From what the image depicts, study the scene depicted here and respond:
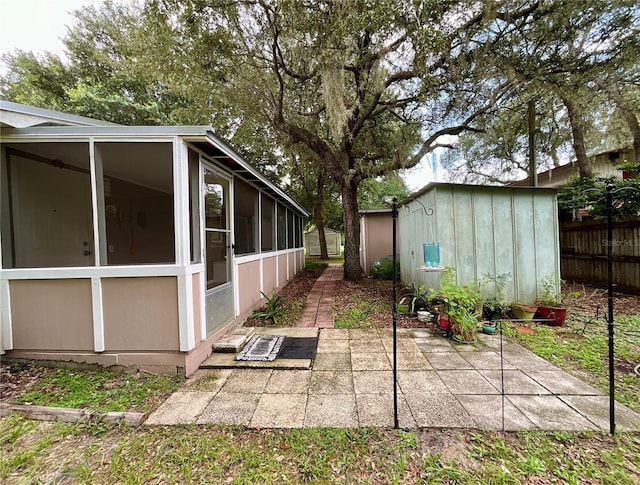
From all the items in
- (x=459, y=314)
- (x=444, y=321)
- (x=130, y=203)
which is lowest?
(x=444, y=321)

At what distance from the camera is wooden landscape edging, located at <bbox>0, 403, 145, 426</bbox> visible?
82.4 inches

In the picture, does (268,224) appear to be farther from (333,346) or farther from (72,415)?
(72,415)

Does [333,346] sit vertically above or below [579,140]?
below

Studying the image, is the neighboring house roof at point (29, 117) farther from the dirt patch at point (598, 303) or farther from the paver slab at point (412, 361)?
the dirt patch at point (598, 303)

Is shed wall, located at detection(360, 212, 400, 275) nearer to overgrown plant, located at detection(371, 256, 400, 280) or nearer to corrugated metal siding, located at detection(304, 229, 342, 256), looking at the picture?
overgrown plant, located at detection(371, 256, 400, 280)

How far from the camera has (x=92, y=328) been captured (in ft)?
9.19

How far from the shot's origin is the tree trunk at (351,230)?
7.38 m

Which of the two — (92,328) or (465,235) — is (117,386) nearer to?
(92,328)

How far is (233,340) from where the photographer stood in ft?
11.3

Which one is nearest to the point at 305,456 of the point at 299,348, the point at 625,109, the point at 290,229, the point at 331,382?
the point at 331,382

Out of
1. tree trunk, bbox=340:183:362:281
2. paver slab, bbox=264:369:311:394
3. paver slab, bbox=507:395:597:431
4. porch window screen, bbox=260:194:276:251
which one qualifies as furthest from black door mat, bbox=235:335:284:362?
tree trunk, bbox=340:183:362:281

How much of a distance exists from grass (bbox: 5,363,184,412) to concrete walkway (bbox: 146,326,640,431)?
Answer: 0.79 feet

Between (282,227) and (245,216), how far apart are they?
9.83ft

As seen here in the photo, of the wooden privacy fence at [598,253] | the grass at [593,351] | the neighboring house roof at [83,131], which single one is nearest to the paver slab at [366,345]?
the grass at [593,351]
